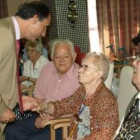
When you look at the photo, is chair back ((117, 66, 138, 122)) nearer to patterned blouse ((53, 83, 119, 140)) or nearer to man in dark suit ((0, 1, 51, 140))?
patterned blouse ((53, 83, 119, 140))

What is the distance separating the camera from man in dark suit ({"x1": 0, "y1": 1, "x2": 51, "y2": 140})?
1894 millimetres

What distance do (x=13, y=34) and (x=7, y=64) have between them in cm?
20

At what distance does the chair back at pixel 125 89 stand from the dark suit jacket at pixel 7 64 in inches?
35.0

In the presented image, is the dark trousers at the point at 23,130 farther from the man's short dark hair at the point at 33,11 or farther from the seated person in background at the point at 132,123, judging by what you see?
the man's short dark hair at the point at 33,11

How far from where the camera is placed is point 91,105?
7.07ft

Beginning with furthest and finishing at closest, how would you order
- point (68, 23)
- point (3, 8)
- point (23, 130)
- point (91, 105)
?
point (3, 8) < point (68, 23) < point (23, 130) < point (91, 105)

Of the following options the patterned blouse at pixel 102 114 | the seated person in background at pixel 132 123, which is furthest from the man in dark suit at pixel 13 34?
the seated person in background at pixel 132 123

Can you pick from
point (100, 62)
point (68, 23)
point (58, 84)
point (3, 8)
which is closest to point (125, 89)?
point (100, 62)

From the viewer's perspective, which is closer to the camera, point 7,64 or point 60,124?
point 7,64

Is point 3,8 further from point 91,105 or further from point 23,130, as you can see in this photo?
point 91,105

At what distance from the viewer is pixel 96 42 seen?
7164 mm

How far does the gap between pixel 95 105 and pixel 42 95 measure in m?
0.94

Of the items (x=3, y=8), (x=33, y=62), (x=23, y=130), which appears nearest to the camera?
(x=23, y=130)

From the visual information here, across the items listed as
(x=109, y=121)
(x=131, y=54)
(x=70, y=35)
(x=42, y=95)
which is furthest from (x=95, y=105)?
(x=131, y=54)
